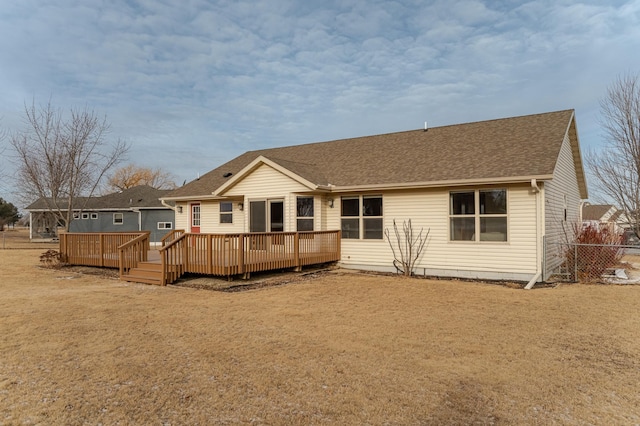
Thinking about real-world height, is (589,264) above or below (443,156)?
below

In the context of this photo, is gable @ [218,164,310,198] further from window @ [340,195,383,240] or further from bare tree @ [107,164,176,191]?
bare tree @ [107,164,176,191]

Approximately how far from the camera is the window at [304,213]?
13.4 metres

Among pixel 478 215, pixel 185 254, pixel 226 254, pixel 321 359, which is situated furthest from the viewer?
pixel 478 215

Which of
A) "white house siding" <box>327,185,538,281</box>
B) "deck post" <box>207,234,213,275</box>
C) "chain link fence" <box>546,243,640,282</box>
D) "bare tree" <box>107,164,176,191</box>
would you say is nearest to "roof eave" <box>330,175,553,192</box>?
"white house siding" <box>327,185,538,281</box>

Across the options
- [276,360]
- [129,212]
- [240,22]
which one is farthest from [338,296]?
[129,212]

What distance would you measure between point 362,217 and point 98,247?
9.46m

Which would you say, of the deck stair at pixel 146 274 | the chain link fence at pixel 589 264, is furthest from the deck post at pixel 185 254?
the chain link fence at pixel 589 264

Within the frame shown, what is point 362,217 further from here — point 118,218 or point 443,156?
point 118,218

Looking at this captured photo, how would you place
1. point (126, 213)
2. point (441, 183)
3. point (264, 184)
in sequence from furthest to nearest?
point (126, 213)
point (264, 184)
point (441, 183)

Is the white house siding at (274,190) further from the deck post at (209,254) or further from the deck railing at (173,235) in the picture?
the deck post at (209,254)

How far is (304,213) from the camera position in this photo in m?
13.5

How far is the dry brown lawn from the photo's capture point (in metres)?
3.41

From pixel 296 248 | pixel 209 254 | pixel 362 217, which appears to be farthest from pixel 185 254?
pixel 362 217

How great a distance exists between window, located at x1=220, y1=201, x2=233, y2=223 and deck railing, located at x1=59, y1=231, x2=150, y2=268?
3.51 m
